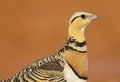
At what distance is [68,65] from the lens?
2.80ft

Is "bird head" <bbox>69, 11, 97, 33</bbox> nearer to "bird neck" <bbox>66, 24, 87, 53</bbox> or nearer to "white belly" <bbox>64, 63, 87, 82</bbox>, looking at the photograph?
"bird neck" <bbox>66, 24, 87, 53</bbox>

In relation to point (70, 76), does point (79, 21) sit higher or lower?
higher

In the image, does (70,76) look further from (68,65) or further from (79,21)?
(79,21)

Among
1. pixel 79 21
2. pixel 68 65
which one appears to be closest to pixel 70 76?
pixel 68 65

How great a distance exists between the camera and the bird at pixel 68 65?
0.84m

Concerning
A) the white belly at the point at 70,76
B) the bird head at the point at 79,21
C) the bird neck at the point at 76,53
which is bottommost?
the white belly at the point at 70,76

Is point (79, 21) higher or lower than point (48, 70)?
higher

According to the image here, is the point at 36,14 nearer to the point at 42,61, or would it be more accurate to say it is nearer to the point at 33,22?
the point at 33,22

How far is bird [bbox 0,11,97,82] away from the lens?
0.84 meters

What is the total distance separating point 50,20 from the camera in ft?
4.62

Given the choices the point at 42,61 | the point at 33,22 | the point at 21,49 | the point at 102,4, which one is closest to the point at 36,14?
the point at 33,22

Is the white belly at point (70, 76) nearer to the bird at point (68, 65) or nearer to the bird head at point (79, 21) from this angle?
the bird at point (68, 65)

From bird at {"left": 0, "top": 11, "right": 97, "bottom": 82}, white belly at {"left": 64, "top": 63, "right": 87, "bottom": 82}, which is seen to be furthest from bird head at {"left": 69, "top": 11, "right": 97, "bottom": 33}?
white belly at {"left": 64, "top": 63, "right": 87, "bottom": 82}

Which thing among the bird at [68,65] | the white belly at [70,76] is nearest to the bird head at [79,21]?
the bird at [68,65]
